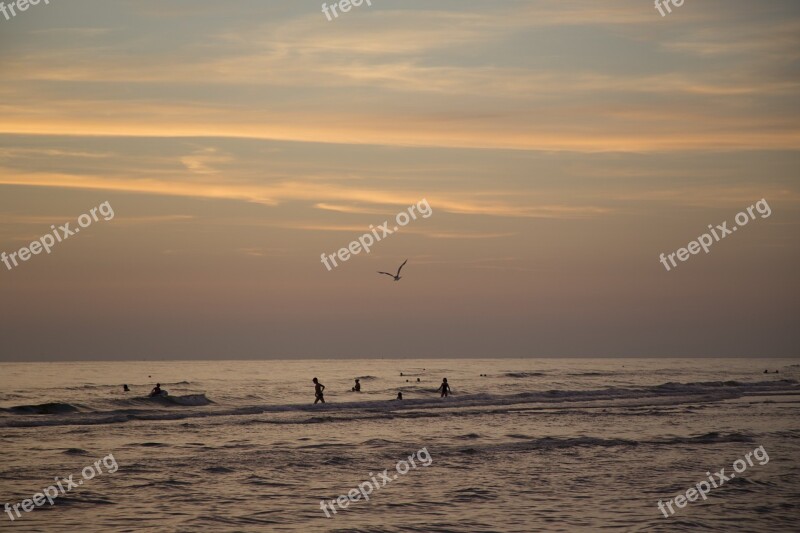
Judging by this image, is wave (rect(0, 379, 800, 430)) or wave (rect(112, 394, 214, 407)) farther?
wave (rect(112, 394, 214, 407))

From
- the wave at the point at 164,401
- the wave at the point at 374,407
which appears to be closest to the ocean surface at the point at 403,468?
the wave at the point at 374,407

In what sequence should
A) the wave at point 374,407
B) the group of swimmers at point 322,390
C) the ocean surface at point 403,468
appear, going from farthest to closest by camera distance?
the group of swimmers at point 322,390, the wave at point 374,407, the ocean surface at point 403,468

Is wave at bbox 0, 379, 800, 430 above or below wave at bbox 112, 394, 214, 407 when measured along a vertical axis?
below

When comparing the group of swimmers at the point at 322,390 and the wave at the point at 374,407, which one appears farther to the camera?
the group of swimmers at the point at 322,390

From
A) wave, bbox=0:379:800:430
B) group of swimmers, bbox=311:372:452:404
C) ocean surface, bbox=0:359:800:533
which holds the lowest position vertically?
ocean surface, bbox=0:359:800:533

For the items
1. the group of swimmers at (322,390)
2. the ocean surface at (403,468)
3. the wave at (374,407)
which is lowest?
the ocean surface at (403,468)

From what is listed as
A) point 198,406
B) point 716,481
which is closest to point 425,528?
point 716,481

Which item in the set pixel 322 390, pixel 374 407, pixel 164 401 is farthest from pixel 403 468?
pixel 164 401

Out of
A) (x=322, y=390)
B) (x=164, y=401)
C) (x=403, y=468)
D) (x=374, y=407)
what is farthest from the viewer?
(x=322, y=390)

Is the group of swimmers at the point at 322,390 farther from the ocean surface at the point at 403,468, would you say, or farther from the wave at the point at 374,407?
the ocean surface at the point at 403,468

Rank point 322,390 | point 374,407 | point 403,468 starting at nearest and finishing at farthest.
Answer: point 403,468 → point 374,407 → point 322,390

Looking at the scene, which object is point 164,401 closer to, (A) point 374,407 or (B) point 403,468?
(A) point 374,407

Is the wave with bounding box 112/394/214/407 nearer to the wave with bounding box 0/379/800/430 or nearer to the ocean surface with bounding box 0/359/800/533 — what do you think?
the wave with bounding box 0/379/800/430

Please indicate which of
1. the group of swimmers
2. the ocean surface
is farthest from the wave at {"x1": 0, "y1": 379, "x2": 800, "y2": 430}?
the group of swimmers
